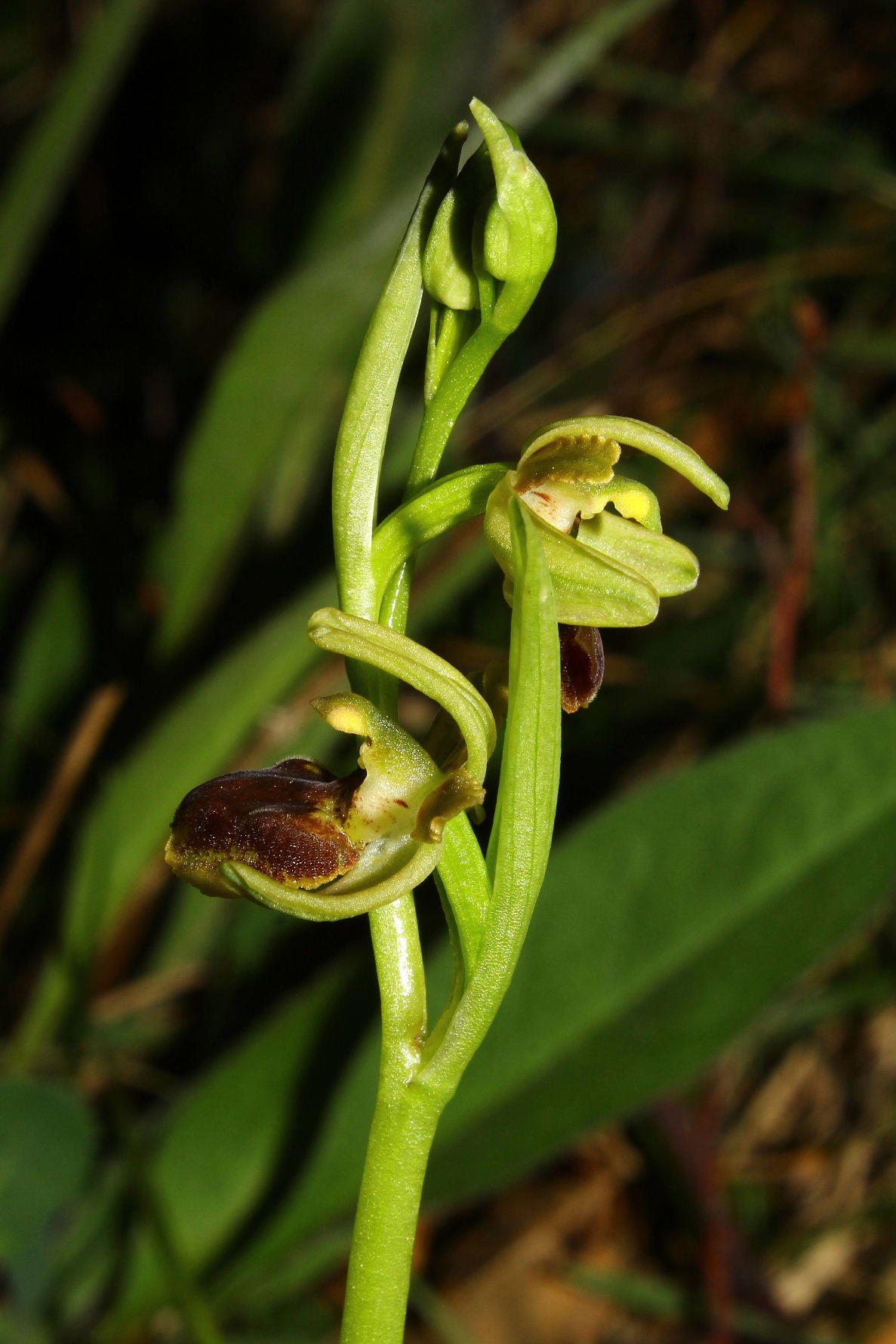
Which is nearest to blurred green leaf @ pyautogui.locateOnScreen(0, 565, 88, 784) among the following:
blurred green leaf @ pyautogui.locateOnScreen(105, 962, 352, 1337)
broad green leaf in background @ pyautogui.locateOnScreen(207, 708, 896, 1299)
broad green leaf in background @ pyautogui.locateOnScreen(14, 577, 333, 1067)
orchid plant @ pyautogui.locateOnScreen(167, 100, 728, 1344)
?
broad green leaf in background @ pyautogui.locateOnScreen(14, 577, 333, 1067)

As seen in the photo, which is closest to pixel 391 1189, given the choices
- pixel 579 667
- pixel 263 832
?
pixel 263 832

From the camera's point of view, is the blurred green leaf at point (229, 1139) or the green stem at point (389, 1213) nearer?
the green stem at point (389, 1213)

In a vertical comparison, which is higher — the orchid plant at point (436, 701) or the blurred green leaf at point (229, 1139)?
the orchid plant at point (436, 701)

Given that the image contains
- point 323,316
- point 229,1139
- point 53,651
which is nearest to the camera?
point 229,1139

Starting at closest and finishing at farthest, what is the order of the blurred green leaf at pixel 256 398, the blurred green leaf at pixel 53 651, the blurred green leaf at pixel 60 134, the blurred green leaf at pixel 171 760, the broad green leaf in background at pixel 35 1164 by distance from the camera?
the broad green leaf in background at pixel 35 1164
the blurred green leaf at pixel 171 760
the blurred green leaf at pixel 256 398
the blurred green leaf at pixel 60 134
the blurred green leaf at pixel 53 651

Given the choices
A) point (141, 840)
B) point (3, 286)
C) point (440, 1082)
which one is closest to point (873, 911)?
point (440, 1082)

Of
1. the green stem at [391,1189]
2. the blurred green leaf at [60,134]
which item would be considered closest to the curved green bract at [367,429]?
the green stem at [391,1189]

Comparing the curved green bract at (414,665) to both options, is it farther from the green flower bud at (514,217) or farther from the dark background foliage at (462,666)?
the dark background foliage at (462,666)

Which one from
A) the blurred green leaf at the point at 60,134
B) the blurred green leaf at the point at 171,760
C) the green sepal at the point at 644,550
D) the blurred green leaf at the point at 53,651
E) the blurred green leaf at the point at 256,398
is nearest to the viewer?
the green sepal at the point at 644,550

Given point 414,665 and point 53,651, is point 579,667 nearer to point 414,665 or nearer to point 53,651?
point 414,665
